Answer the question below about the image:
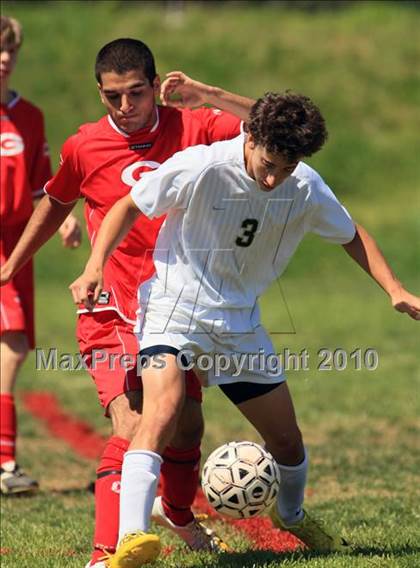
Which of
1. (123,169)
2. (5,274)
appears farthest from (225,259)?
(5,274)

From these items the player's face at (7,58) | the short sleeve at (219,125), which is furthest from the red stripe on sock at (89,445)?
the player's face at (7,58)

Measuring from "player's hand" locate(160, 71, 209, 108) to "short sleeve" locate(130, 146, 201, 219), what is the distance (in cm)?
77

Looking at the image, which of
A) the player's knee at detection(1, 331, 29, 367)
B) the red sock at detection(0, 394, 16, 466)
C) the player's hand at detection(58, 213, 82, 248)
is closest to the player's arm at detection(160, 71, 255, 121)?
the player's hand at detection(58, 213, 82, 248)

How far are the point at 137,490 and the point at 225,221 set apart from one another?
1167 mm

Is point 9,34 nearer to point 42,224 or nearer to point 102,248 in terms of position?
point 42,224

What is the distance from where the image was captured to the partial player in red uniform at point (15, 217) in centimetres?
777

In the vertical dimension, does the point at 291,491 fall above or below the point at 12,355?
above

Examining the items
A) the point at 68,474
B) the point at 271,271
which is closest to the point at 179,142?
the point at 271,271

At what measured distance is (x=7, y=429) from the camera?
7.76m

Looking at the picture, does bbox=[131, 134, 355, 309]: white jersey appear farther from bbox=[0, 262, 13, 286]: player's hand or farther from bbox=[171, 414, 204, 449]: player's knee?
bbox=[0, 262, 13, 286]: player's hand

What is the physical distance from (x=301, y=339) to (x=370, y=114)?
14.4 metres

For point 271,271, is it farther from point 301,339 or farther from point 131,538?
point 301,339

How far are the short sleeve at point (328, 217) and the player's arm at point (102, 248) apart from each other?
0.78 m

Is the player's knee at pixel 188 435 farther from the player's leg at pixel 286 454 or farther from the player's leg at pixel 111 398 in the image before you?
the player's leg at pixel 111 398
